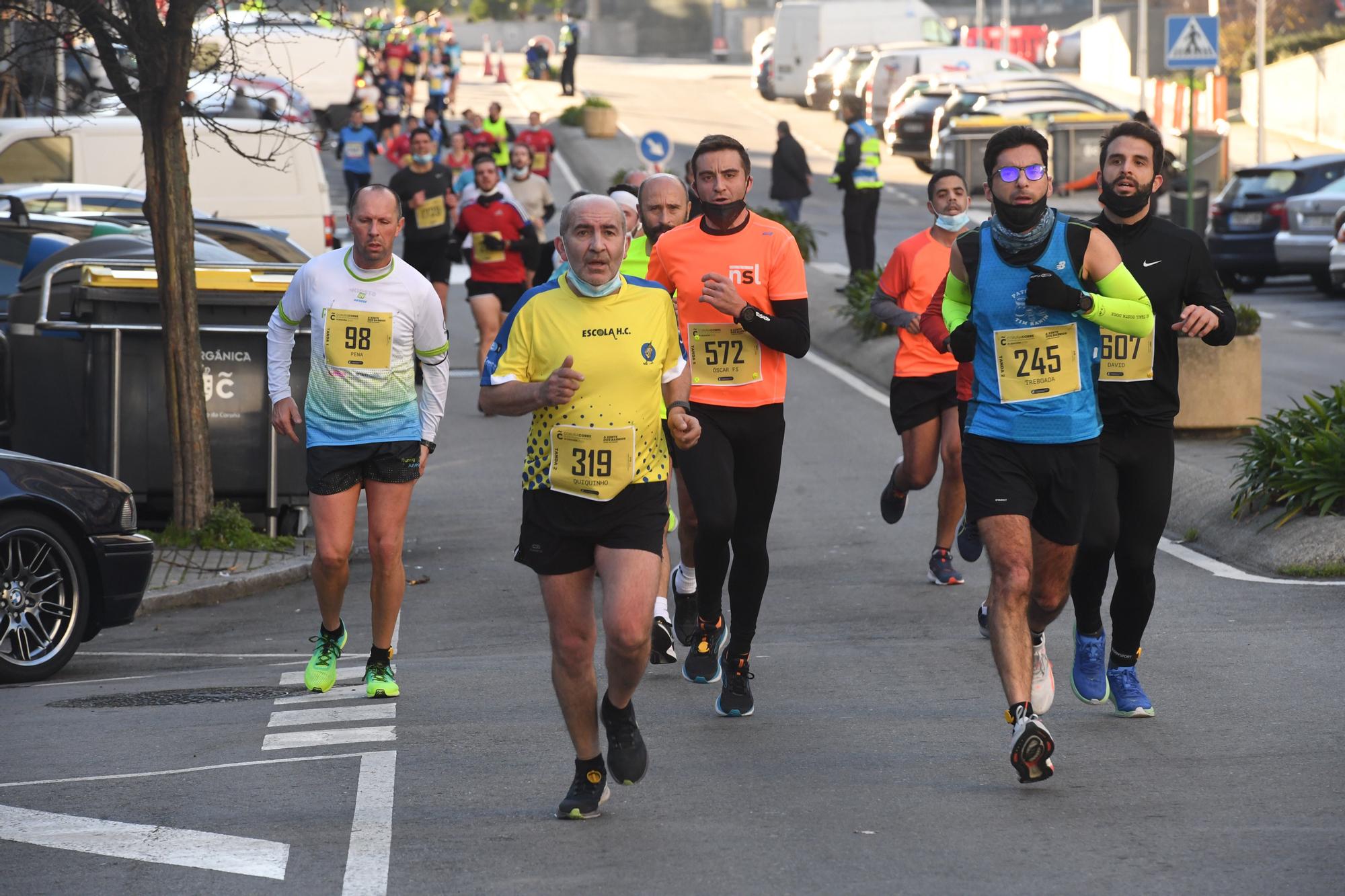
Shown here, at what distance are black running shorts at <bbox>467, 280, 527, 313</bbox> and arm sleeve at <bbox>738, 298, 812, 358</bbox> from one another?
9927mm

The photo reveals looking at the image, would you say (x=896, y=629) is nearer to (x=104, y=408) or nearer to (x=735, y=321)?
(x=735, y=321)

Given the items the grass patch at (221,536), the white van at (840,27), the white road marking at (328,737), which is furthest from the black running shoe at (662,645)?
the white van at (840,27)

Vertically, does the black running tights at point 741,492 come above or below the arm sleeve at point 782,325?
below

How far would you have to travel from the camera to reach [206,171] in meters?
23.6

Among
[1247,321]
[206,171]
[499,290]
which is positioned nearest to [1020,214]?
[1247,321]

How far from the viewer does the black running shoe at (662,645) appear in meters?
8.58

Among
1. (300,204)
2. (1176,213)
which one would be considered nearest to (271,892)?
(300,204)

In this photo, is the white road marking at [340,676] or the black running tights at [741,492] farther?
the white road marking at [340,676]

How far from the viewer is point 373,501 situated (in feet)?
27.4

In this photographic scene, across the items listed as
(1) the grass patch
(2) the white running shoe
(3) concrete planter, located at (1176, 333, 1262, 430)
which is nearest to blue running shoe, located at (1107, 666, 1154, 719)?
(2) the white running shoe

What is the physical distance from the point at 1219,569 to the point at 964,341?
15.0ft

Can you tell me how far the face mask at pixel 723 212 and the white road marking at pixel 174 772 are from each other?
2348 millimetres

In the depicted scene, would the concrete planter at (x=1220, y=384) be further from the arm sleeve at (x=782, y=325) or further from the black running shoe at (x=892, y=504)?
the arm sleeve at (x=782, y=325)

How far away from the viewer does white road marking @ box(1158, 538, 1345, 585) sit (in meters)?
10.2
